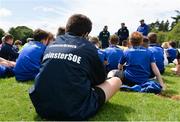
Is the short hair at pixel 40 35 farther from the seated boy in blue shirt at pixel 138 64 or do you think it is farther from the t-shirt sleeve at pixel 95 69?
the t-shirt sleeve at pixel 95 69

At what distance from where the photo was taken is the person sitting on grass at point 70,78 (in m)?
6.08

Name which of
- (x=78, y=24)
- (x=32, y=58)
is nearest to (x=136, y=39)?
(x=32, y=58)

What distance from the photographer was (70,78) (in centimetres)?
612

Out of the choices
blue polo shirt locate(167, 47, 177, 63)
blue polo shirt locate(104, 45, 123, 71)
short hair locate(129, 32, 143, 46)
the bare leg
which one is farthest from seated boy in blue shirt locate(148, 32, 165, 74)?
the bare leg

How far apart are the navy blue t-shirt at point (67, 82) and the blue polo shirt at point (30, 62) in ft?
11.7

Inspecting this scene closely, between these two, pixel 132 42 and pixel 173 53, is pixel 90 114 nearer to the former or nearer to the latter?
pixel 132 42

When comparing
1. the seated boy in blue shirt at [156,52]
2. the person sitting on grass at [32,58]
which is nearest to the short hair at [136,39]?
the person sitting on grass at [32,58]

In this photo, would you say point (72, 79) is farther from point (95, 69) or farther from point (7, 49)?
point (7, 49)

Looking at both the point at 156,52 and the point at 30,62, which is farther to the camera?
the point at 156,52

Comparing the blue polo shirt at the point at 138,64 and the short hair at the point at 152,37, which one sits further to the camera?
the short hair at the point at 152,37

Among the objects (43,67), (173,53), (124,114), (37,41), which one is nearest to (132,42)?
(37,41)

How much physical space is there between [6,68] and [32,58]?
5.18ft

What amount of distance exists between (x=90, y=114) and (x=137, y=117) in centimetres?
81

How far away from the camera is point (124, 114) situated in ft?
22.3
